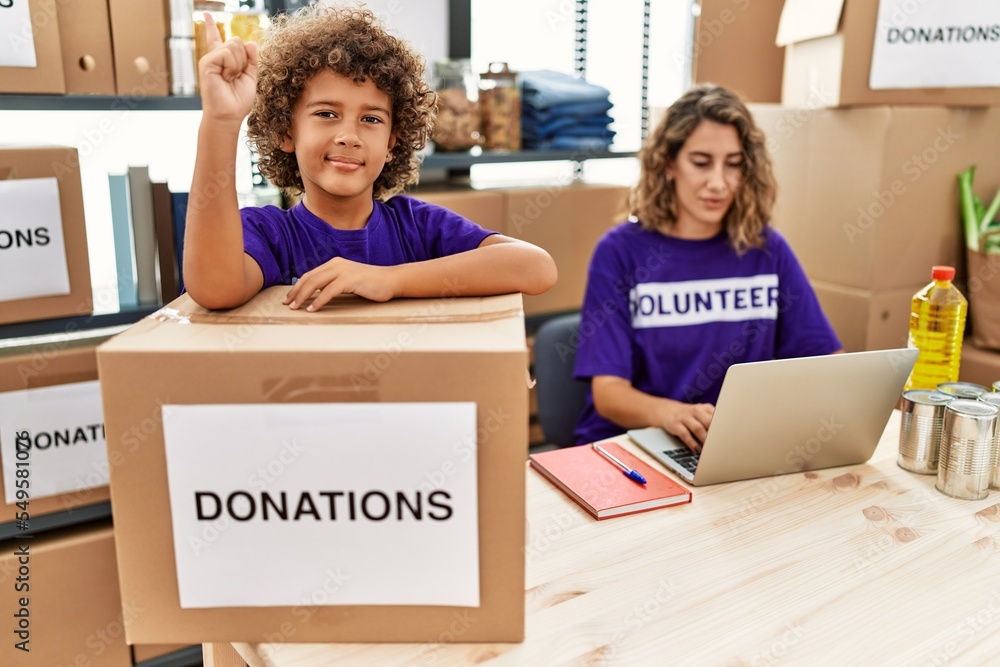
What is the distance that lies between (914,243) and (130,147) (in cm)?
194

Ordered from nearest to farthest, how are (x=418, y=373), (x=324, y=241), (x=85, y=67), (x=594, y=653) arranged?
(x=418, y=373), (x=594, y=653), (x=324, y=241), (x=85, y=67)

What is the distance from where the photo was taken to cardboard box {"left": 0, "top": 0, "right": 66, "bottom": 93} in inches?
59.0

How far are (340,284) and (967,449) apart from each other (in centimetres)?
89

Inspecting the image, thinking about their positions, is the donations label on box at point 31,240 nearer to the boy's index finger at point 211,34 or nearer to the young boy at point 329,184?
the young boy at point 329,184

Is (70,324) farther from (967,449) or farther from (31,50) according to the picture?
(967,449)

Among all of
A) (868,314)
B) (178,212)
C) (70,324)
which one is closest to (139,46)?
(178,212)

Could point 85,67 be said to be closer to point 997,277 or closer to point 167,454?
point 167,454

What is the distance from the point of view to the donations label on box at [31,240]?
1554mm

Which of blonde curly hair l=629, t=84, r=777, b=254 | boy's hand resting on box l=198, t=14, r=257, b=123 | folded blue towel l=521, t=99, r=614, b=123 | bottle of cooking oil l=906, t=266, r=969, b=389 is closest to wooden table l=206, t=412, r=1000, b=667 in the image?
bottle of cooking oil l=906, t=266, r=969, b=389

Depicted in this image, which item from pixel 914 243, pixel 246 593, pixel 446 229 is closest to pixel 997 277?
pixel 914 243

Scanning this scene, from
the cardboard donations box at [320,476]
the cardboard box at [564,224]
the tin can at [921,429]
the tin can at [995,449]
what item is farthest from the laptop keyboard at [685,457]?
the cardboard box at [564,224]

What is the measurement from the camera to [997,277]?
73.4 inches

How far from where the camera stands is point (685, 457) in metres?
1.28

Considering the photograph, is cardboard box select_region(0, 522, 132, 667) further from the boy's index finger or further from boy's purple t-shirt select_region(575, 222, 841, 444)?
the boy's index finger
